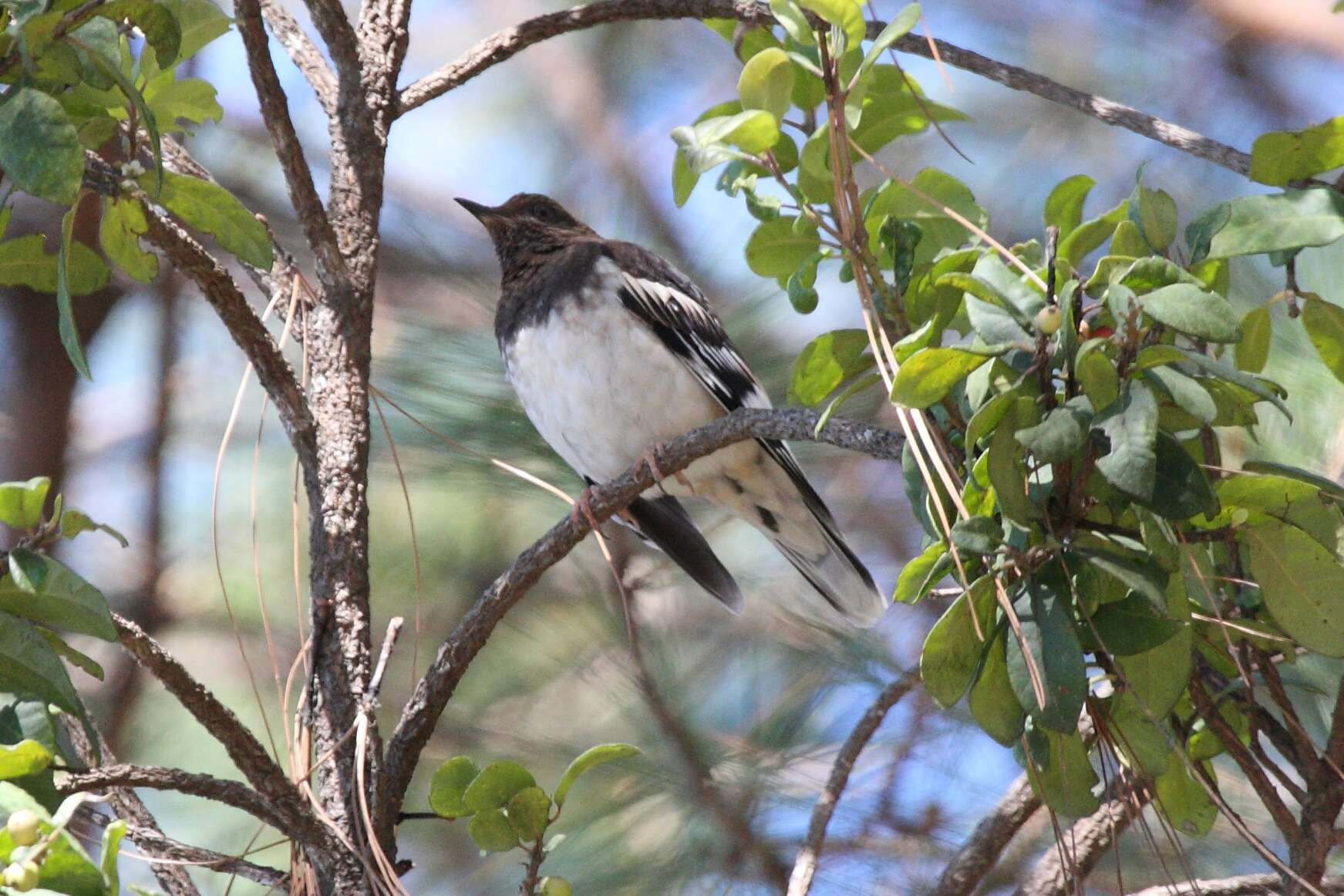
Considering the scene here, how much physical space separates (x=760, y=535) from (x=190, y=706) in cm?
194

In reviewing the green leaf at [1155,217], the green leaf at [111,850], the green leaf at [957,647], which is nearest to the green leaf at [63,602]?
the green leaf at [111,850]

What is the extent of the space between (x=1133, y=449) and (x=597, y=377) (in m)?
1.83

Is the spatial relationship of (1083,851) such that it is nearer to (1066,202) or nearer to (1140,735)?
(1140,735)

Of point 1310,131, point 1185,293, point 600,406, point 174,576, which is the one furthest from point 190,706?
point 174,576

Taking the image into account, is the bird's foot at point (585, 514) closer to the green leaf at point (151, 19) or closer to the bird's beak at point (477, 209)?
the green leaf at point (151, 19)

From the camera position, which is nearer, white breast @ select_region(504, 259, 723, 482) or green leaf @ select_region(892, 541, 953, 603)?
green leaf @ select_region(892, 541, 953, 603)

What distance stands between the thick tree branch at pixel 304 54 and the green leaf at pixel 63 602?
0.83 metres

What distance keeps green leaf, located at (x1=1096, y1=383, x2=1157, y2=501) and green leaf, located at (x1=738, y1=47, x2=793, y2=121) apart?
0.43m

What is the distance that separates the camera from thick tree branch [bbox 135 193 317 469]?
150 centimetres

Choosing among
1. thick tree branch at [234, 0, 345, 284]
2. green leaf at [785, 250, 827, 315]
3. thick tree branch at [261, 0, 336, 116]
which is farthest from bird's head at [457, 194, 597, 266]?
green leaf at [785, 250, 827, 315]

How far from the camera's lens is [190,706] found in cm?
142

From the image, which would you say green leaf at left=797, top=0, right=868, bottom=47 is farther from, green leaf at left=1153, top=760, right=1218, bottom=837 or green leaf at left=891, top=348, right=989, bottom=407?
green leaf at left=1153, top=760, right=1218, bottom=837

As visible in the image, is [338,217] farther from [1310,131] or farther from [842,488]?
[842,488]

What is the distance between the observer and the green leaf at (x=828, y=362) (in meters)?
1.44
